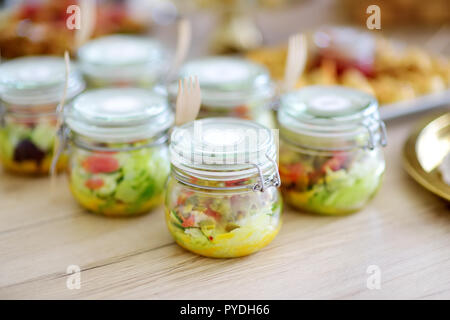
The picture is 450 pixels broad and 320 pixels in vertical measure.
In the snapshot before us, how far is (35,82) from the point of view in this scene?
0.91 meters

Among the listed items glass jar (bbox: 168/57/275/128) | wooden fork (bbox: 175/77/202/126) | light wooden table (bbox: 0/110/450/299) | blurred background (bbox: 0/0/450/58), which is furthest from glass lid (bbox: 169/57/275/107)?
blurred background (bbox: 0/0/450/58)

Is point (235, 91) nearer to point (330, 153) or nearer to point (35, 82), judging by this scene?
point (330, 153)

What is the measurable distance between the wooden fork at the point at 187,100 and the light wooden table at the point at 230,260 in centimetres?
17

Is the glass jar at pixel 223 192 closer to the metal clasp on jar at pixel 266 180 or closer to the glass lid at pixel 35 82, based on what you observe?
the metal clasp on jar at pixel 266 180

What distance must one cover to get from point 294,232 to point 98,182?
30 centimetres

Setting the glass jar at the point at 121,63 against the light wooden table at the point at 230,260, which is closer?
the light wooden table at the point at 230,260

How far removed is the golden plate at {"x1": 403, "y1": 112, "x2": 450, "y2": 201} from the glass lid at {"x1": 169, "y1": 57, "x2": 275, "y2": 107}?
27 centimetres

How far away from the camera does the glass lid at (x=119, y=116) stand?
0.79 metres

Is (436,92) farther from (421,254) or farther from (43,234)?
(43,234)

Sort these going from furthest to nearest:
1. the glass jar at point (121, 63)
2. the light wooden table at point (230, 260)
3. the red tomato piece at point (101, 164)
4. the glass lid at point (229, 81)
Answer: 1. the glass jar at point (121, 63)
2. the glass lid at point (229, 81)
3. the red tomato piece at point (101, 164)
4. the light wooden table at point (230, 260)

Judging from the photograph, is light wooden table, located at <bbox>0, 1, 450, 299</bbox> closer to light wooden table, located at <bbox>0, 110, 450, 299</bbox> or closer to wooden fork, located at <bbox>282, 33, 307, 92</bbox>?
light wooden table, located at <bbox>0, 110, 450, 299</bbox>

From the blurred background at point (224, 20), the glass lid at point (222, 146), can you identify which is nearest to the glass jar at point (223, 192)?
the glass lid at point (222, 146)
